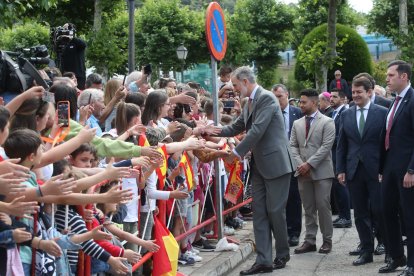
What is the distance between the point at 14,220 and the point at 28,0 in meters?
9.36

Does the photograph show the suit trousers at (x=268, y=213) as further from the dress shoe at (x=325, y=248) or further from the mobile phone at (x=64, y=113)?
the mobile phone at (x=64, y=113)

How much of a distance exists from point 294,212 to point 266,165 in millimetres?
2339

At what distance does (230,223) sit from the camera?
12.0 metres

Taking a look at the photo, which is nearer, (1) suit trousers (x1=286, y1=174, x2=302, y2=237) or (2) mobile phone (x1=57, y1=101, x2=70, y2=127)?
(2) mobile phone (x1=57, y1=101, x2=70, y2=127)

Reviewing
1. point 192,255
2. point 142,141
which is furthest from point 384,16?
point 142,141

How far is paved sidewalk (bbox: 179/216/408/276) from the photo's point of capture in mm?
8961

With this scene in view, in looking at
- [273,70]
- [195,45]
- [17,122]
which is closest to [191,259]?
[17,122]

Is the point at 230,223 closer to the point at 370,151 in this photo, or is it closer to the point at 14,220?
the point at 370,151

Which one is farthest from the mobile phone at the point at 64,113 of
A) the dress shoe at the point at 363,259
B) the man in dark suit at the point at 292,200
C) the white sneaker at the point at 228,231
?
the man in dark suit at the point at 292,200

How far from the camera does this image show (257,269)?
9.23 m

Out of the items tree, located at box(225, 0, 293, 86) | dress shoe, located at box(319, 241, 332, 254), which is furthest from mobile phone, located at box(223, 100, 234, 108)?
tree, located at box(225, 0, 293, 86)

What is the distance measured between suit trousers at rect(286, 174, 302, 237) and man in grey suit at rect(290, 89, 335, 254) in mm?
524

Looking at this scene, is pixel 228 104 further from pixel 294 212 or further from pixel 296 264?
pixel 296 264

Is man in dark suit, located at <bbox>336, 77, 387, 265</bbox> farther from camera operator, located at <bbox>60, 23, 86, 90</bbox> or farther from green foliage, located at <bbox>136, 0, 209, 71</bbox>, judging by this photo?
green foliage, located at <bbox>136, 0, 209, 71</bbox>
